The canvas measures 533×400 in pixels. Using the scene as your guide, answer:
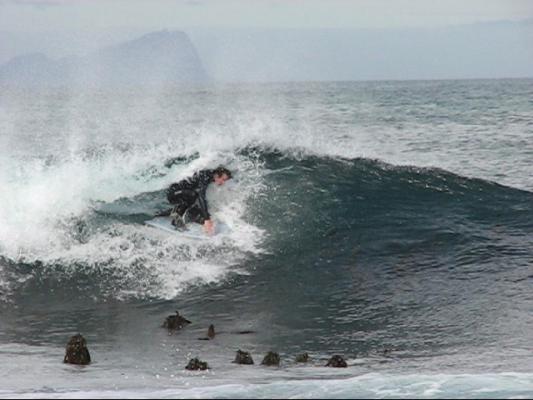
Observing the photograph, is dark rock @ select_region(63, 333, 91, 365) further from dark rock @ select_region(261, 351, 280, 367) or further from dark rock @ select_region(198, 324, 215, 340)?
dark rock @ select_region(198, 324, 215, 340)

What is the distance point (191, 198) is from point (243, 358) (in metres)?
7.70

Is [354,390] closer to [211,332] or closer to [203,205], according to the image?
[211,332]

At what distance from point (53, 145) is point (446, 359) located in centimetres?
3901

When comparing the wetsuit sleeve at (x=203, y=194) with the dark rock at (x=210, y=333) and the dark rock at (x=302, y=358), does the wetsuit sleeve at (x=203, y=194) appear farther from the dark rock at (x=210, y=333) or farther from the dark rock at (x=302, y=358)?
the dark rock at (x=302, y=358)

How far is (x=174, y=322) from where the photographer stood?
12719mm

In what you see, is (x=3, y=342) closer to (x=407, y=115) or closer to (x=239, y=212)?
(x=239, y=212)

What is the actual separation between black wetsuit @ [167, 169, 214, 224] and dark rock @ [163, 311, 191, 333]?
4.76m

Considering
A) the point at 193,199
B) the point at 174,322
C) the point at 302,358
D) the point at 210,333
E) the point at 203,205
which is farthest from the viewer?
the point at 193,199

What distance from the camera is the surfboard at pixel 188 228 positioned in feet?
56.3

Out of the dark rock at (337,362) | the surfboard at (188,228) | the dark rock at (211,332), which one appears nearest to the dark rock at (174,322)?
the dark rock at (211,332)

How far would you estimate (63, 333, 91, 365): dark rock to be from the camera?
9.89 meters

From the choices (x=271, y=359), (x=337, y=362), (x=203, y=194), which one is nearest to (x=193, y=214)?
(x=203, y=194)

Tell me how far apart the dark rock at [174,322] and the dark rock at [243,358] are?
2.48 meters

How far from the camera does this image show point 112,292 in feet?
49.0
